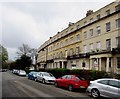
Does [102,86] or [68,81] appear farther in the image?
[68,81]

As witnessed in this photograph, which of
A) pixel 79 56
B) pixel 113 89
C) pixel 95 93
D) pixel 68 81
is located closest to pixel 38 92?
pixel 95 93

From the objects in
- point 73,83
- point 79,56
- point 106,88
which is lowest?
point 73,83

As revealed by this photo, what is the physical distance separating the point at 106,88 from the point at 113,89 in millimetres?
646

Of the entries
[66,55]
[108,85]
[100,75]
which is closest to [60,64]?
[66,55]

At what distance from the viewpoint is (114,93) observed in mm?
13711

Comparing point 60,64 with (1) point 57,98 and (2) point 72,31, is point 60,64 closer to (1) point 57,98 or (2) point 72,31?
(2) point 72,31

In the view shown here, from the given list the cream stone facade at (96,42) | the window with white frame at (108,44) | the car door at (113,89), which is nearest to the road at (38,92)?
Answer: the car door at (113,89)

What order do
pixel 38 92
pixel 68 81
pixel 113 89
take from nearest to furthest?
pixel 113 89
pixel 38 92
pixel 68 81

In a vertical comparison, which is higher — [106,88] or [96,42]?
[96,42]

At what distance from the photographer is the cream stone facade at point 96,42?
33812mm

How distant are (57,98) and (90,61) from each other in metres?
26.5

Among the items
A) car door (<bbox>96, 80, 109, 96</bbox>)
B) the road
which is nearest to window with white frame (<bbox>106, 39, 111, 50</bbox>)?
the road

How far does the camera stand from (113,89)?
13.9 metres

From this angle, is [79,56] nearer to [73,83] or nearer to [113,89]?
[73,83]
